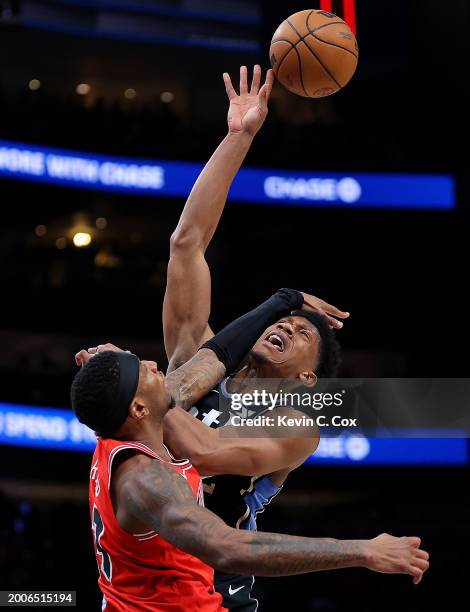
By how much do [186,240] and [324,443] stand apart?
8731 mm

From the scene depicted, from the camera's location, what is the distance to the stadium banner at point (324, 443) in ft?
41.6

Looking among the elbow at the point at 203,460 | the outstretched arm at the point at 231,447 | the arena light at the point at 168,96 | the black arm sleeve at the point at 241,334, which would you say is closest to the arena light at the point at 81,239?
the arena light at the point at 168,96

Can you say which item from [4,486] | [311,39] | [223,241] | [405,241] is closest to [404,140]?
[405,241]

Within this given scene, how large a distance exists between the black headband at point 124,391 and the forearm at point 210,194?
1.69 metres

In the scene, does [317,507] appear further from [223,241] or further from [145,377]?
[145,377]

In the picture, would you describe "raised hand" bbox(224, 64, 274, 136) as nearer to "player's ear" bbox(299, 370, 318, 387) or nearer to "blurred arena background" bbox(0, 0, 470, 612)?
"player's ear" bbox(299, 370, 318, 387)

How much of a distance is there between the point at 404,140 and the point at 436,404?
29.5ft

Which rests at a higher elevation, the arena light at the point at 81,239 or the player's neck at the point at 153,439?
the arena light at the point at 81,239

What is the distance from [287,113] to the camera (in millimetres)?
17297

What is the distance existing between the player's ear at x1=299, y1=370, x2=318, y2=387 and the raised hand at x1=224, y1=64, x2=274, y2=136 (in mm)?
1192

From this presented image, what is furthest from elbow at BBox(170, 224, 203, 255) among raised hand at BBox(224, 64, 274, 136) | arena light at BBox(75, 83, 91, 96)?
arena light at BBox(75, 83, 91, 96)

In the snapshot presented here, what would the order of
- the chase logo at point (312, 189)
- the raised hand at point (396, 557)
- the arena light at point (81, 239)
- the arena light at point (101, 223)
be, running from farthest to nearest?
the arena light at point (101, 223), the arena light at point (81, 239), the chase logo at point (312, 189), the raised hand at point (396, 557)

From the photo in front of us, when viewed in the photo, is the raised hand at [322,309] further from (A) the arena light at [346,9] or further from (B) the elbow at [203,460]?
(A) the arena light at [346,9]

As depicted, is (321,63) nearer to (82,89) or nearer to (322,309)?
(322,309)
